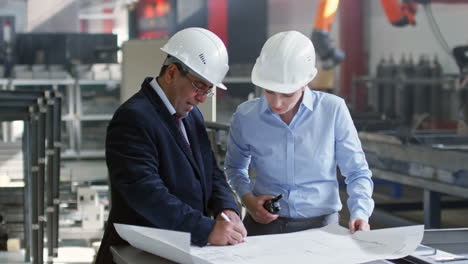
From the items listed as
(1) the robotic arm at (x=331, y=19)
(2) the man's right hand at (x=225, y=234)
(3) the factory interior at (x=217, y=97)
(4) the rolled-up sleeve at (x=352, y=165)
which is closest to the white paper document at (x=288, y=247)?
(2) the man's right hand at (x=225, y=234)

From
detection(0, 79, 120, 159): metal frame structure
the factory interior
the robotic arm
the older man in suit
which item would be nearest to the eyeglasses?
the older man in suit

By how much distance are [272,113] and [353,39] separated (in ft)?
42.7

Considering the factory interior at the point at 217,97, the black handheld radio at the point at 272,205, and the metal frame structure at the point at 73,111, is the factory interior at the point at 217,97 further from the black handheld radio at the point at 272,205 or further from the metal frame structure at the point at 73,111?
the black handheld radio at the point at 272,205

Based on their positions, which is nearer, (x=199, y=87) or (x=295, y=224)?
(x=199, y=87)

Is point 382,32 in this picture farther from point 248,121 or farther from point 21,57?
point 248,121

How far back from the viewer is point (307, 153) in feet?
8.82

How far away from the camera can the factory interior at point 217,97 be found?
5578mm

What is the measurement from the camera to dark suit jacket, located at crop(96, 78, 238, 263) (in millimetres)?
2332

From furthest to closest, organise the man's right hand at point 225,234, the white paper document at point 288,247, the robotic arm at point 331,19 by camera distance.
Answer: the robotic arm at point 331,19
the man's right hand at point 225,234
the white paper document at point 288,247

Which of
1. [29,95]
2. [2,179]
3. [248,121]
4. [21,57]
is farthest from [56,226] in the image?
[21,57]

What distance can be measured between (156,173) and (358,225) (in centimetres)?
59

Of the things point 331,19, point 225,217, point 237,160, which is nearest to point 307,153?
point 237,160

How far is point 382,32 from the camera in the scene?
14.9m

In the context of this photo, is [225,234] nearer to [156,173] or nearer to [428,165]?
[156,173]
